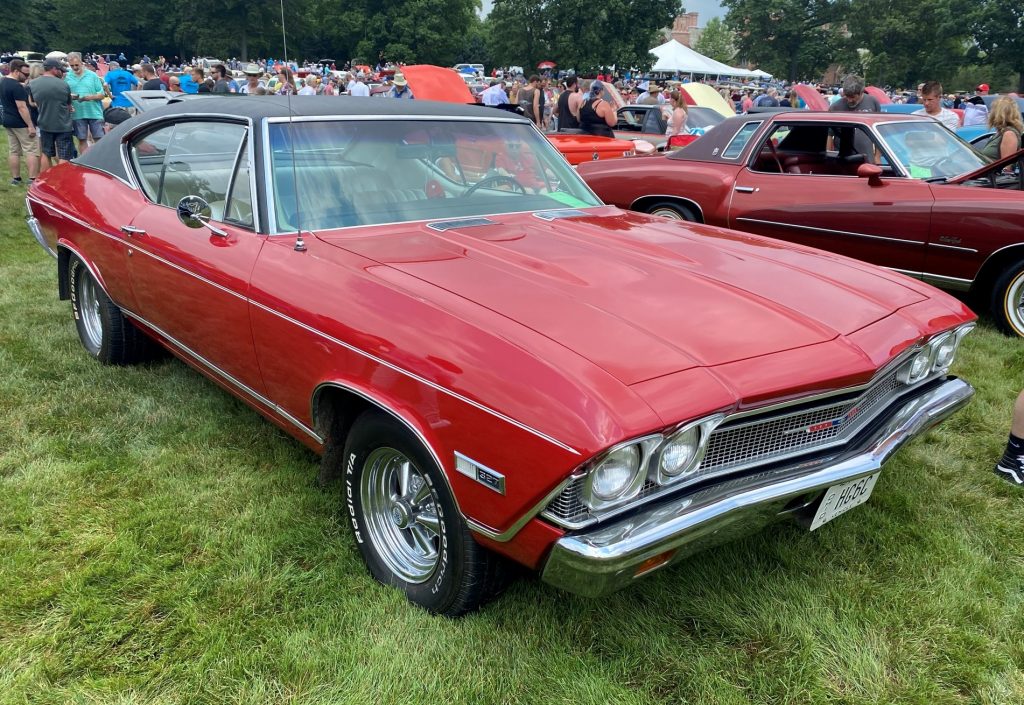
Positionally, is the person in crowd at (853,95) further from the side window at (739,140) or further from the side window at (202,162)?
the side window at (202,162)

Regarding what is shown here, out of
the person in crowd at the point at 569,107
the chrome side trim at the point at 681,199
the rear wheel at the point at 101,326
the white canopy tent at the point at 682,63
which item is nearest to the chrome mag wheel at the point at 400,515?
the rear wheel at the point at 101,326

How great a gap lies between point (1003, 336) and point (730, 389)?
163 inches

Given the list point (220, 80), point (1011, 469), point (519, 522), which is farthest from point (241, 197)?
point (220, 80)

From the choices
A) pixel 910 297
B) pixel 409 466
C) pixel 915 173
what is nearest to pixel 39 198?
pixel 409 466

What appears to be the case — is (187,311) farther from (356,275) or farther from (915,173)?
(915,173)

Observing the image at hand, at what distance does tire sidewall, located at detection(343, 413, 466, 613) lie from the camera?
6.99ft

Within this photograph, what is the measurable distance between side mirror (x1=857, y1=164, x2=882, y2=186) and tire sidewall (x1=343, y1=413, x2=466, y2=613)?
4.50 m

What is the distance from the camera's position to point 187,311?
3.22 metres

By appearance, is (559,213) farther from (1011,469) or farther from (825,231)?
(825,231)

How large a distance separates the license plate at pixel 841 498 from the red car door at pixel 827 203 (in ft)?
11.7

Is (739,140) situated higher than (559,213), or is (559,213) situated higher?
(739,140)

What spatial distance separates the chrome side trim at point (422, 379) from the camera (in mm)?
1790

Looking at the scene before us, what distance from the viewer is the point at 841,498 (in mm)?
2285

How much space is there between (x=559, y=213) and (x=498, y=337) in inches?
→ 61.8
